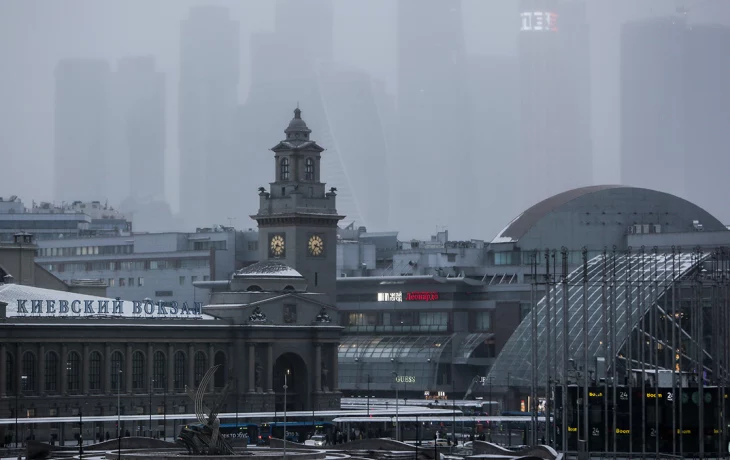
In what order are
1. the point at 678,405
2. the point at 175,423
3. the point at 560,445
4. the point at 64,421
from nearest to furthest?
the point at 678,405, the point at 560,445, the point at 64,421, the point at 175,423

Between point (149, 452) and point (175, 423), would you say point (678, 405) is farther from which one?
point (175, 423)

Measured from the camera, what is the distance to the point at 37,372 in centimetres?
17675

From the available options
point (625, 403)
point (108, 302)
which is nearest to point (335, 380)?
point (108, 302)

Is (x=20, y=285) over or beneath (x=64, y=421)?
over

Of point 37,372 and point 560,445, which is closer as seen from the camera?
point 560,445

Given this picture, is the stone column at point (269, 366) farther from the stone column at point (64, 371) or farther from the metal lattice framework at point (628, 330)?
the stone column at point (64, 371)

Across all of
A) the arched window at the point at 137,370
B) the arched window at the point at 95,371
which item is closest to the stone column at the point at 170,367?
the arched window at the point at 137,370

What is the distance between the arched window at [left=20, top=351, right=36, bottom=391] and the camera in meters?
176

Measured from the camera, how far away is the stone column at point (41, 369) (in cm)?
17616

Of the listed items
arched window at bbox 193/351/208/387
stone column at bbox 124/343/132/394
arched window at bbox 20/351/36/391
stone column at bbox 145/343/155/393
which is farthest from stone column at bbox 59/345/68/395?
arched window at bbox 193/351/208/387

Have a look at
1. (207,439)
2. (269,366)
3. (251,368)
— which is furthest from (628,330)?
(269,366)

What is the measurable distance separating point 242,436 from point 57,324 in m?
23.1

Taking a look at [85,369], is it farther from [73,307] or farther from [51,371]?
[73,307]

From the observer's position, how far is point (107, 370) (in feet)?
598
